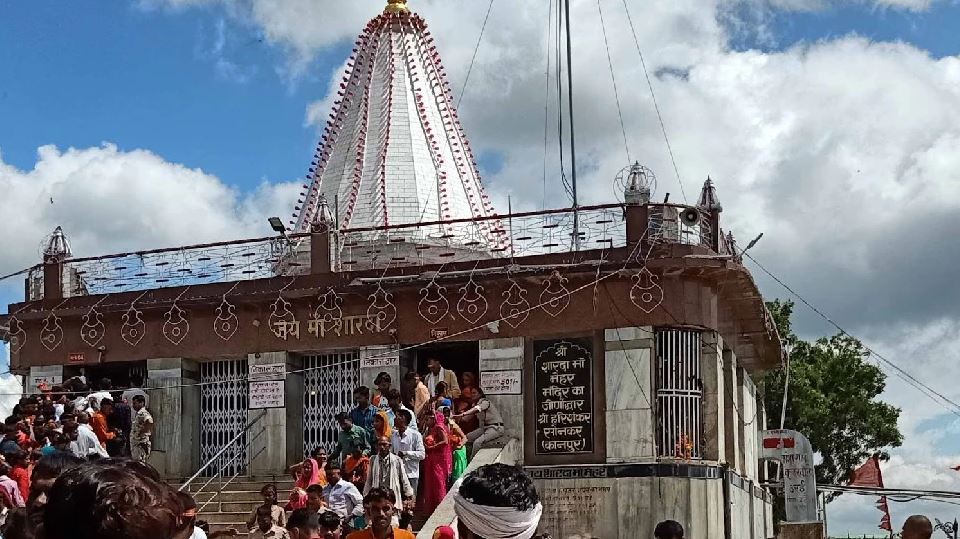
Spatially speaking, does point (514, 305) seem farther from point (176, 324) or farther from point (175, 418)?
point (175, 418)

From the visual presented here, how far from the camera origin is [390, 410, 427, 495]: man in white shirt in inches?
616

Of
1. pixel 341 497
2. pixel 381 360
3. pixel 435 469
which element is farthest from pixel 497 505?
pixel 381 360

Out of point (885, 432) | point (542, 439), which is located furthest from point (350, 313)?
point (885, 432)

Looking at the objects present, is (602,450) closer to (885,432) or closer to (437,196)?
(437,196)

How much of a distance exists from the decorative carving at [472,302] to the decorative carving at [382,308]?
1030mm

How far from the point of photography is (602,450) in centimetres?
1777

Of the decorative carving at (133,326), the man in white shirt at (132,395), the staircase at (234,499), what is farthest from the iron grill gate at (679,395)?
the decorative carving at (133,326)

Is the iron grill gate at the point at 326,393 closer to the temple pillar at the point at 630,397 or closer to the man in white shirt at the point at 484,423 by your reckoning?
the man in white shirt at the point at 484,423

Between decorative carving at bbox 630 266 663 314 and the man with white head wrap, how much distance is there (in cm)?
1272

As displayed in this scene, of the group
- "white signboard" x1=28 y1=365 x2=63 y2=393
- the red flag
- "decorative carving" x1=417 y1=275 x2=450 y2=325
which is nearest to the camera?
"decorative carving" x1=417 y1=275 x2=450 y2=325

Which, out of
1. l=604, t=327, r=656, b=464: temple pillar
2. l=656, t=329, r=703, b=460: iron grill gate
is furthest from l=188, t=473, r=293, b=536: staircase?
l=656, t=329, r=703, b=460: iron grill gate

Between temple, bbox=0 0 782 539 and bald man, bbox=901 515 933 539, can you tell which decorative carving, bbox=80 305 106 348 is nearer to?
temple, bbox=0 0 782 539

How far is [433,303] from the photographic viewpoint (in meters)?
18.8

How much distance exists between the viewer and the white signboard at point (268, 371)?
19516mm
